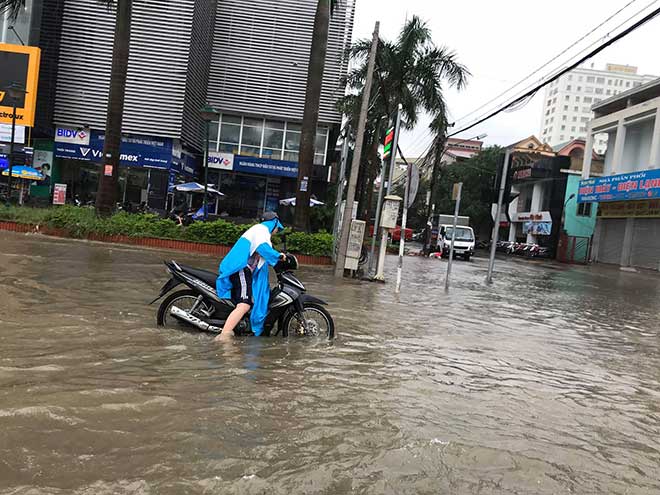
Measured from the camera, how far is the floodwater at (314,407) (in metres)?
3.32

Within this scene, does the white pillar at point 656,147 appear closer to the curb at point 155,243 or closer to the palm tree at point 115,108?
the curb at point 155,243

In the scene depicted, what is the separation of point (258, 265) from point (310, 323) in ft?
3.33

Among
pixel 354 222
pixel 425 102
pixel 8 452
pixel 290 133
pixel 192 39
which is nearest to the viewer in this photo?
pixel 8 452

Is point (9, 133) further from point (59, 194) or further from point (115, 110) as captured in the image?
point (115, 110)

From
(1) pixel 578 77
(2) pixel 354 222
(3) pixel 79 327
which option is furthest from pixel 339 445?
(1) pixel 578 77

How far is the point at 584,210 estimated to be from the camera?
42844 millimetres

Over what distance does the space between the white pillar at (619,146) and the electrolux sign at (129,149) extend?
87.1ft

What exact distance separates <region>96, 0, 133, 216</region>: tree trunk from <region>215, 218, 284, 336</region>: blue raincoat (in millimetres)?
12939

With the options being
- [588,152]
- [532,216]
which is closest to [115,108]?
[588,152]

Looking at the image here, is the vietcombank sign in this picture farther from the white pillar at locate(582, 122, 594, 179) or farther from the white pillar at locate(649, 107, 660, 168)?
the white pillar at locate(582, 122, 594, 179)

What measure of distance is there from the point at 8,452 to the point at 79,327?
338 centimetres

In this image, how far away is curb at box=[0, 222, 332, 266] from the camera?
56.0 feet

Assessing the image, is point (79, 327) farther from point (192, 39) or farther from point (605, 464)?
point (192, 39)

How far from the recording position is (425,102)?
89.6ft
